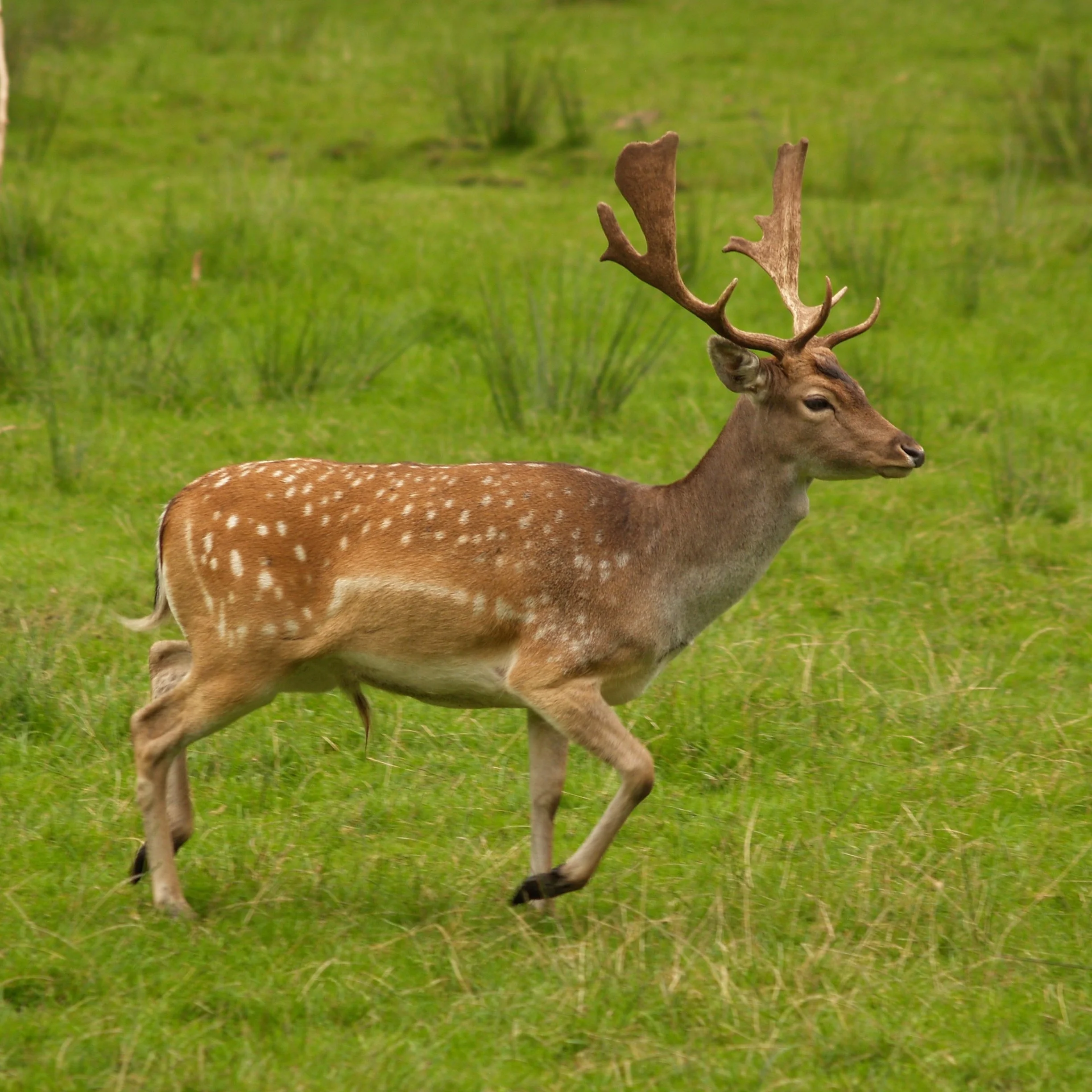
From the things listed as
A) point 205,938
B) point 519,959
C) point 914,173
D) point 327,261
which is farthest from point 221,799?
point 914,173

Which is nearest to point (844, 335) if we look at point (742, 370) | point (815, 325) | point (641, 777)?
point (815, 325)

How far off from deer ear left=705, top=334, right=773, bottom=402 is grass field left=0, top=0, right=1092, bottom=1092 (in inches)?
46.7

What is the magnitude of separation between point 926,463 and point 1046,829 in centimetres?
361

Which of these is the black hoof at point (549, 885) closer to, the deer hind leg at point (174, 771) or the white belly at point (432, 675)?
the white belly at point (432, 675)

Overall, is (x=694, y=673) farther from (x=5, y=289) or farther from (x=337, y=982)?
(x=5, y=289)

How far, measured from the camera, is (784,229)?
5.52 m

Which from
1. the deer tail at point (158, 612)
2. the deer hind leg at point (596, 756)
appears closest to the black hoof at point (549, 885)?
the deer hind leg at point (596, 756)

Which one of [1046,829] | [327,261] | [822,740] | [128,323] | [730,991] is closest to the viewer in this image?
[730,991]

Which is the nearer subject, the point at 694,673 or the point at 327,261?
the point at 694,673

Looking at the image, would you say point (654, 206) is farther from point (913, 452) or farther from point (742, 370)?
point (913, 452)

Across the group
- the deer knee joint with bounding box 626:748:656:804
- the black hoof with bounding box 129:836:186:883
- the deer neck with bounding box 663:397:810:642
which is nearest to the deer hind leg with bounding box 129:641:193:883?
the black hoof with bounding box 129:836:186:883

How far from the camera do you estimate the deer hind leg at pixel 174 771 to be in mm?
4789

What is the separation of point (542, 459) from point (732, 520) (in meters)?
3.37

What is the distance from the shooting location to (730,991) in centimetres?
416
